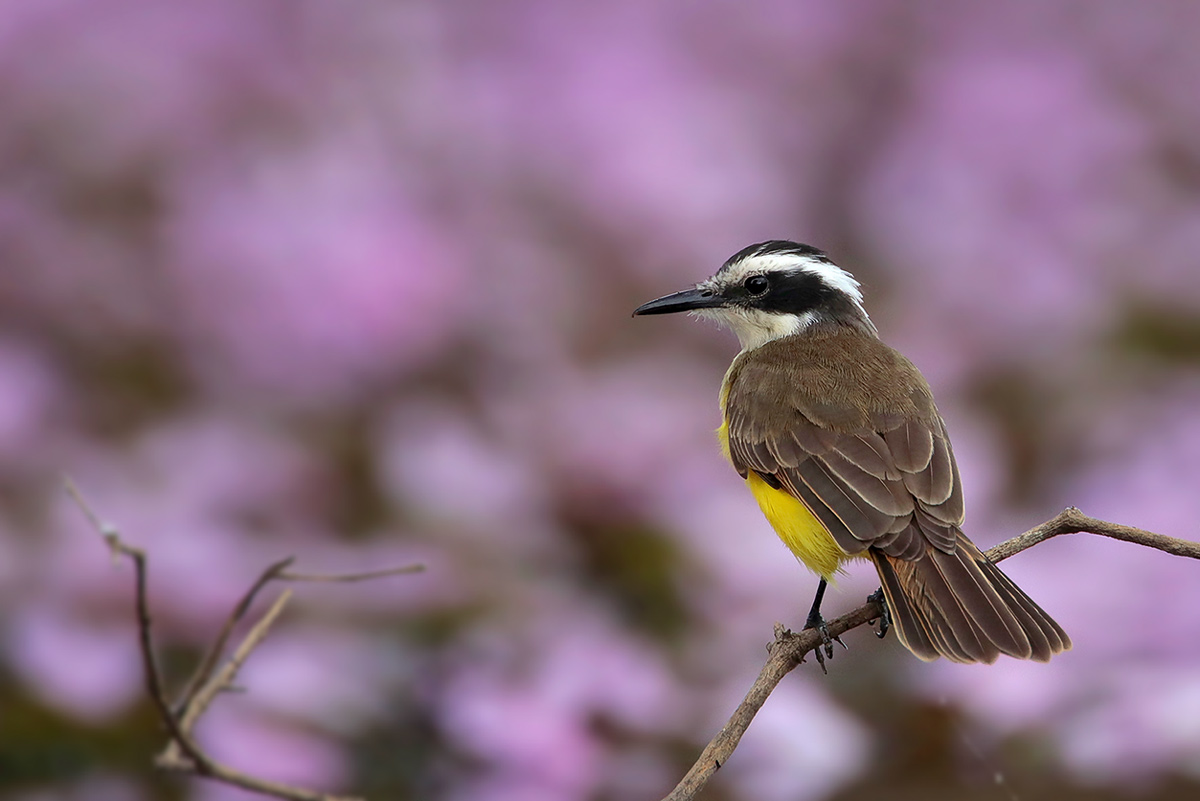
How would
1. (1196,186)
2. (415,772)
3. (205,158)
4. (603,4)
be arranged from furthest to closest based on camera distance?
1. (1196,186)
2. (603,4)
3. (205,158)
4. (415,772)

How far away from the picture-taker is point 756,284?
3414 mm

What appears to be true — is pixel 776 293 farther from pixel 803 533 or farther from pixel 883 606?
pixel 883 606

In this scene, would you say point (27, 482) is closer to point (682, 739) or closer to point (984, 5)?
point (682, 739)

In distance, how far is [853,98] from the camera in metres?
5.59

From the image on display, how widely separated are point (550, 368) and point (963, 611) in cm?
243

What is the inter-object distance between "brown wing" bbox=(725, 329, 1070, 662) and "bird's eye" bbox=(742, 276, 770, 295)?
20 centimetres

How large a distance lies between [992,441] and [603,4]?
77.5 inches

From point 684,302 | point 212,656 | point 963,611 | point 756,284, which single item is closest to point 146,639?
point 212,656

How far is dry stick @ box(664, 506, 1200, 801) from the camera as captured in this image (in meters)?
1.77

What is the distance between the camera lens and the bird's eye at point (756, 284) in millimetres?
3400

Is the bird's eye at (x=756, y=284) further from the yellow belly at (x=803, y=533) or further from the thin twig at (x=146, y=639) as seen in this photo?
the thin twig at (x=146, y=639)

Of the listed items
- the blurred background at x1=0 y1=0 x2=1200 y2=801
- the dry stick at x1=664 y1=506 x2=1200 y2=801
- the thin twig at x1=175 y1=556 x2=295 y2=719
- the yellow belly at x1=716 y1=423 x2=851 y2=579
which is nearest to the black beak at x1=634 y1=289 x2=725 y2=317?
the yellow belly at x1=716 y1=423 x2=851 y2=579

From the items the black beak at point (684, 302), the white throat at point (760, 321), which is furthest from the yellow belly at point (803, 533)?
the white throat at point (760, 321)

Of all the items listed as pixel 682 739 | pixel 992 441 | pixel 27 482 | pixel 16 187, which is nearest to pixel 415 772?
pixel 682 739
